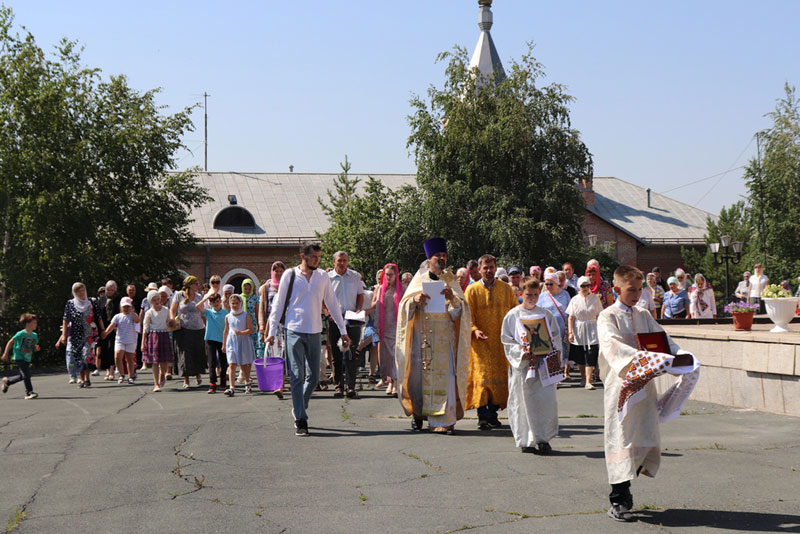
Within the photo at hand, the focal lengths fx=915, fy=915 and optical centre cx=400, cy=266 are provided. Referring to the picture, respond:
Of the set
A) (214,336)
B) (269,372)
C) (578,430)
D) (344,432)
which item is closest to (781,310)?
(578,430)

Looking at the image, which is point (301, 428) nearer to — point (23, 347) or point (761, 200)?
point (23, 347)

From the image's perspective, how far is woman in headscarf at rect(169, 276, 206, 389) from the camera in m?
15.8

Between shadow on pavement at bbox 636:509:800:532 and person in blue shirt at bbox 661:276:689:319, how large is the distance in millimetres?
16058

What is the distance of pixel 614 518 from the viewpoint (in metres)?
5.84

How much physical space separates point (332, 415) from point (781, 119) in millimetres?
39950

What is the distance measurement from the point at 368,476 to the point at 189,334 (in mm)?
9304

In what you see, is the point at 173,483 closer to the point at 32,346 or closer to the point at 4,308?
the point at 32,346

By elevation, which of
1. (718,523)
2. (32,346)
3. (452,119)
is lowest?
(718,523)

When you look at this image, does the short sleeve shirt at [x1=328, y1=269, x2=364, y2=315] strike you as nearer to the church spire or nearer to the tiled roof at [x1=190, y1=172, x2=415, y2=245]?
the tiled roof at [x1=190, y1=172, x2=415, y2=245]

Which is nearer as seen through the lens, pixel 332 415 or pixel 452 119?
pixel 332 415

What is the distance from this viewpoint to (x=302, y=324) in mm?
9898

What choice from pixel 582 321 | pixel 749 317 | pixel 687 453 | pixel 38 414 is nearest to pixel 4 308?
pixel 38 414

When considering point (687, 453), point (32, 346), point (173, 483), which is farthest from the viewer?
point (32, 346)

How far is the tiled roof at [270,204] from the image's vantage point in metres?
55.7
